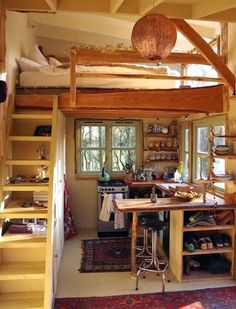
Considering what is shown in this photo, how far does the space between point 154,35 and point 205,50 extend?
1629mm

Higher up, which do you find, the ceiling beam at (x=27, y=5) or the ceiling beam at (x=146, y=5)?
the ceiling beam at (x=27, y=5)

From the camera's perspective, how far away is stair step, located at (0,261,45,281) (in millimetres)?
2896

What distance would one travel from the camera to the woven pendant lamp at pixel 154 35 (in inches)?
79.8

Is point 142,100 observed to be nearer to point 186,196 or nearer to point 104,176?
point 186,196

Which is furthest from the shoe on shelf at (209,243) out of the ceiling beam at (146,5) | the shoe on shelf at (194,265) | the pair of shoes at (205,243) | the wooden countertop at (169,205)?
the ceiling beam at (146,5)

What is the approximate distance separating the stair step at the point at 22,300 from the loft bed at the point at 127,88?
81.0 inches

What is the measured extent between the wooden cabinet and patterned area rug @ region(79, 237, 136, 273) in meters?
0.67

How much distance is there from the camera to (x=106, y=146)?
595cm

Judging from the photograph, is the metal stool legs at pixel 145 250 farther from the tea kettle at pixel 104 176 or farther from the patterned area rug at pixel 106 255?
the tea kettle at pixel 104 176

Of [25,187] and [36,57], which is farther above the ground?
[36,57]

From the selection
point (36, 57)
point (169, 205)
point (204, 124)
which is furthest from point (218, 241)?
point (36, 57)

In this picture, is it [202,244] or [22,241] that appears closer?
[22,241]

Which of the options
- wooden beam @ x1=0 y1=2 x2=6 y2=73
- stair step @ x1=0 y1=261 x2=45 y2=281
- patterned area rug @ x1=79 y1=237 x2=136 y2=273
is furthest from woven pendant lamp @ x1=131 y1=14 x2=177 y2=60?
patterned area rug @ x1=79 y1=237 x2=136 y2=273

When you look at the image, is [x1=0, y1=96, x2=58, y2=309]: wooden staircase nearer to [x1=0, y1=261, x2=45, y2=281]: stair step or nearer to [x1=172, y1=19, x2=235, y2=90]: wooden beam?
[x1=0, y1=261, x2=45, y2=281]: stair step
